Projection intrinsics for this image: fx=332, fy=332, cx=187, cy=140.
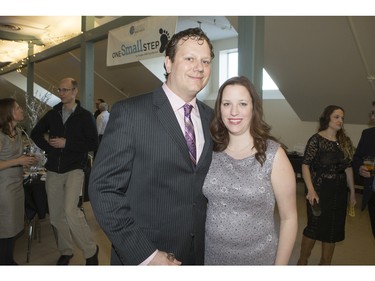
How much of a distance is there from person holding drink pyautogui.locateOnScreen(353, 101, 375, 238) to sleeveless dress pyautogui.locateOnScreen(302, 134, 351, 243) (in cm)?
13

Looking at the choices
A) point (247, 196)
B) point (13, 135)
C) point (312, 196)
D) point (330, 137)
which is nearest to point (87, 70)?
point (13, 135)

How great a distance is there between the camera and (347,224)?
4.58 meters

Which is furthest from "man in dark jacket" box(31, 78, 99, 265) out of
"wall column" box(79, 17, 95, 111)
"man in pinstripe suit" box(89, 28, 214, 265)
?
"wall column" box(79, 17, 95, 111)

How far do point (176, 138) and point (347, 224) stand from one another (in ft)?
13.4

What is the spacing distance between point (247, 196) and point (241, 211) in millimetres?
77

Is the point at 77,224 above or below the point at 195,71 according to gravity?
below

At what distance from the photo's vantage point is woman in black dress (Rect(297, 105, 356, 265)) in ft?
9.62

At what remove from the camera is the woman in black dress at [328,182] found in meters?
2.93

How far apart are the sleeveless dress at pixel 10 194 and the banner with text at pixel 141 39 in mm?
2094

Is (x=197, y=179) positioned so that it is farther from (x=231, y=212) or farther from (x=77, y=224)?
(x=77, y=224)

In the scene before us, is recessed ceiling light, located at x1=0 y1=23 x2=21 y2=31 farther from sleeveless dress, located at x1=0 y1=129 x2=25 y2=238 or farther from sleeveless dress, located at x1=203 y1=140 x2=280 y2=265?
sleeveless dress, located at x1=203 y1=140 x2=280 y2=265

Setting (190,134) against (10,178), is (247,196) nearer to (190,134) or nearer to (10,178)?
(190,134)
